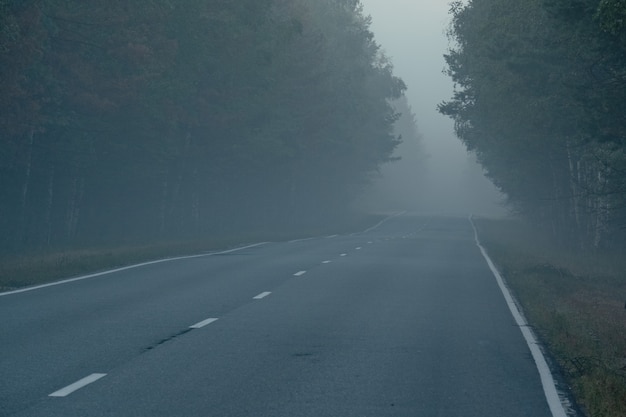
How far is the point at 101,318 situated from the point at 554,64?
17.1 metres

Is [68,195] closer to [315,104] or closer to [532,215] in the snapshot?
[315,104]

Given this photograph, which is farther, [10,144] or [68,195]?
[68,195]

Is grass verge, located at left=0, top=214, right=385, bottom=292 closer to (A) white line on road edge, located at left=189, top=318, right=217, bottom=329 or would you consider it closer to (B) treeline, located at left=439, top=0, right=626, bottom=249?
(A) white line on road edge, located at left=189, top=318, right=217, bottom=329

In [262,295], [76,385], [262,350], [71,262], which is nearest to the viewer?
[76,385]

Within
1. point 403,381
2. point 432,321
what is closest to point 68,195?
point 432,321

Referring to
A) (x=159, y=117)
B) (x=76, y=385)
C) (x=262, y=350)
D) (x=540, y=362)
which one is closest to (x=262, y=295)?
(x=262, y=350)

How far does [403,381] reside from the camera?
36.7 ft

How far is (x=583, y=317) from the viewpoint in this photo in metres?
18.5

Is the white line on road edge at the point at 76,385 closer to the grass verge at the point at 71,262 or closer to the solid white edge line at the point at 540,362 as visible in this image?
the solid white edge line at the point at 540,362

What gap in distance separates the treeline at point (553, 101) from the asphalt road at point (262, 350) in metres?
5.09

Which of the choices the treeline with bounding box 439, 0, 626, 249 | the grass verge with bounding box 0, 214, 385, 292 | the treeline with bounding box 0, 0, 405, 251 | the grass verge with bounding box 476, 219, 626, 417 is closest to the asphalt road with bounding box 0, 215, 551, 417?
the grass verge with bounding box 476, 219, 626, 417

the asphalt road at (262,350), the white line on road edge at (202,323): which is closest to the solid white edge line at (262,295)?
the asphalt road at (262,350)

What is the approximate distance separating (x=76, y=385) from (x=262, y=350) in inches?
125

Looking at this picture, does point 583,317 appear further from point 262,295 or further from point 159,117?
point 159,117
